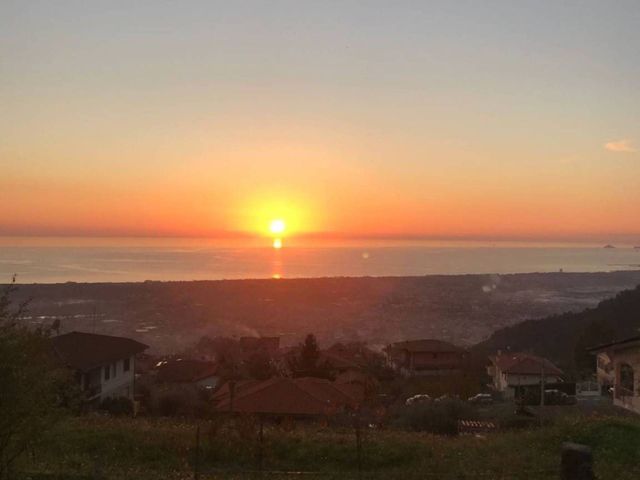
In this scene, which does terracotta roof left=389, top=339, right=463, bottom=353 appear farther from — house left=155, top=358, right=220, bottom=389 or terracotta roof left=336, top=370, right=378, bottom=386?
house left=155, top=358, right=220, bottom=389

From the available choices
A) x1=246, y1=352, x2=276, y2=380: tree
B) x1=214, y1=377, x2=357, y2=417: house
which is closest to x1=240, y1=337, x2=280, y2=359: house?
x1=246, y1=352, x2=276, y2=380: tree

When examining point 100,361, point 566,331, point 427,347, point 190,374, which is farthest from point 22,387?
point 566,331

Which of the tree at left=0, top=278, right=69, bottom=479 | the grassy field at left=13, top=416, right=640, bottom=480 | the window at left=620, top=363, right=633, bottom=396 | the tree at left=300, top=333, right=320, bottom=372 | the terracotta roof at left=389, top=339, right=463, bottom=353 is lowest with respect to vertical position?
the terracotta roof at left=389, top=339, right=463, bottom=353

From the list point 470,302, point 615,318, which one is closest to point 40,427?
point 615,318

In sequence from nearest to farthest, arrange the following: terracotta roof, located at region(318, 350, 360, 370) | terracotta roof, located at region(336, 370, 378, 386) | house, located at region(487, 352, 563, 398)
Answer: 1. terracotta roof, located at region(336, 370, 378, 386)
2. house, located at region(487, 352, 563, 398)
3. terracotta roof, located at region(318, 350, 360, 370)

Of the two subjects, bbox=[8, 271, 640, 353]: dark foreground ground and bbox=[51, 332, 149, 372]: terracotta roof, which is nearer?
bbox=[51, 332, 149, 372]: terracotta roof

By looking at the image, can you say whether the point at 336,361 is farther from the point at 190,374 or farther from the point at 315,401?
the point at 315,401

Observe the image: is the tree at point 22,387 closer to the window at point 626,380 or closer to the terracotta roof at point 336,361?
the window at point 626,380
